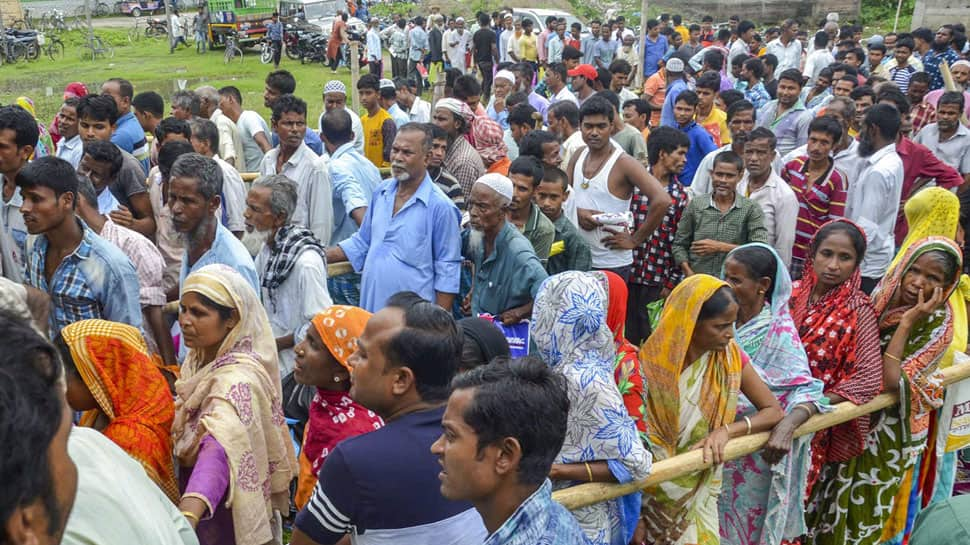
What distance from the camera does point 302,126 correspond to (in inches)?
247

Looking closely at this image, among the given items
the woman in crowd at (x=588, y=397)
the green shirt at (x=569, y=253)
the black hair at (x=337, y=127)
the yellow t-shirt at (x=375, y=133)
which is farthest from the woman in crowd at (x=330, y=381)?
the yellow t-shirt at (x=375, y=133)

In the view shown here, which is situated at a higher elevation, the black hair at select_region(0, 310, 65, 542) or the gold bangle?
the black hair at select_region(0, 310, 65, 542)

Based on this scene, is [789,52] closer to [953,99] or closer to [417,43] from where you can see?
[953,99]

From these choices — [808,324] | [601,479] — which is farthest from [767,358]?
[601,479]

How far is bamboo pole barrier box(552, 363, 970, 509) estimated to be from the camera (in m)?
2.99

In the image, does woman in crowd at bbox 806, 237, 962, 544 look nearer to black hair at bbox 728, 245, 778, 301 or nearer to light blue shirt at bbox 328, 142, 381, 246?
black hair at bbox 728, 245, 778, 301

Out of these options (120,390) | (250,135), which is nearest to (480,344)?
(120,390)

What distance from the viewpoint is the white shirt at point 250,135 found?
812 centimetres

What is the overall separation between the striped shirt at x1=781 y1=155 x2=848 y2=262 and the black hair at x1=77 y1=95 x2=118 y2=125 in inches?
203

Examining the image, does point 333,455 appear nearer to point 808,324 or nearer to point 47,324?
point 47,324

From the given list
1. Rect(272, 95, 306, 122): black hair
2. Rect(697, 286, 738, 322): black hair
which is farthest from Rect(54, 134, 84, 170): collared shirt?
Rect(697, 286, 738, 322): black hair

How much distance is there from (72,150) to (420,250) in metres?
3.37

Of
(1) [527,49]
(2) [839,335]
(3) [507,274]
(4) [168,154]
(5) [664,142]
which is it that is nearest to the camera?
(2) [839,335]

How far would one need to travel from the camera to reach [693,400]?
338 cm
